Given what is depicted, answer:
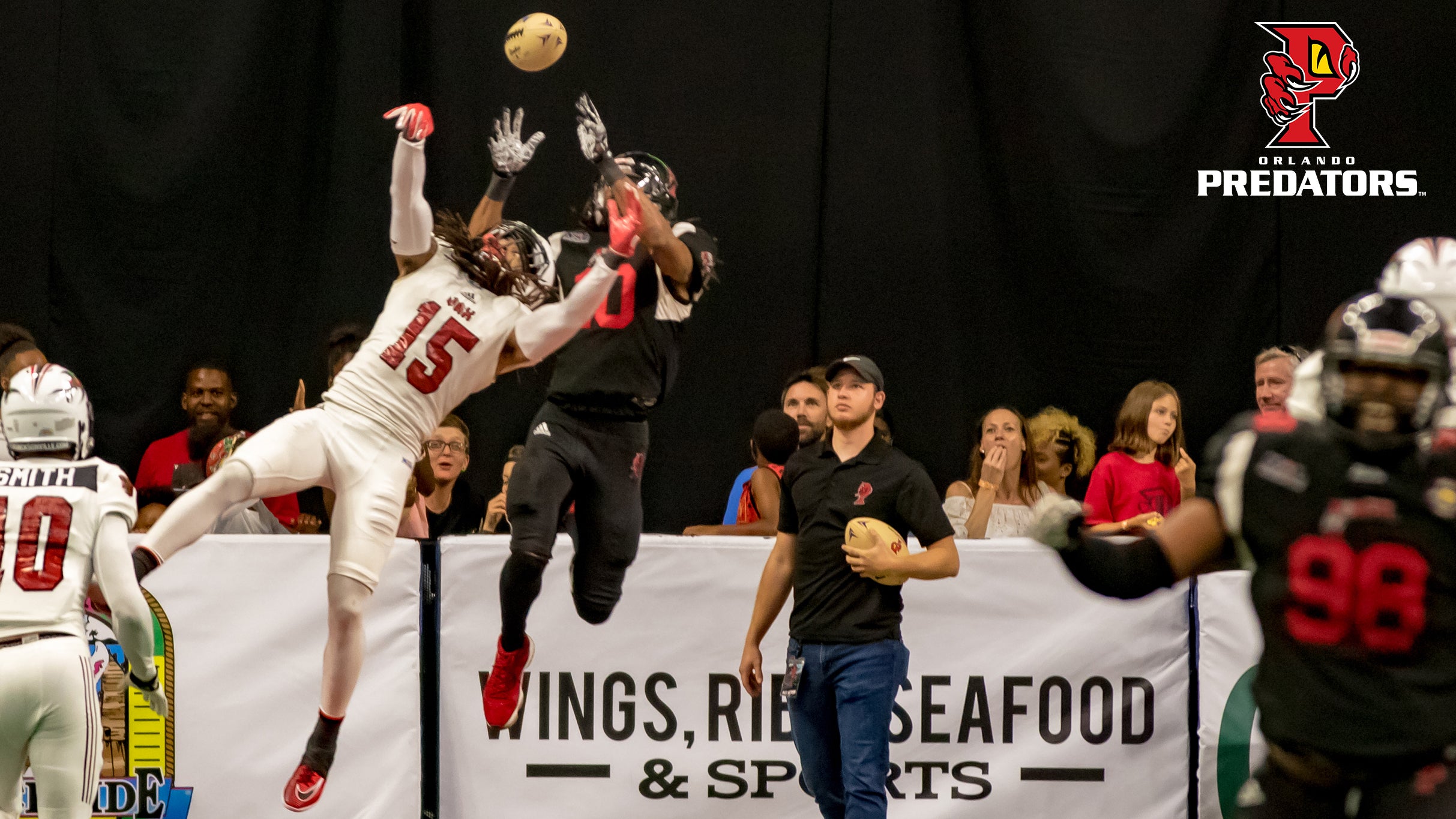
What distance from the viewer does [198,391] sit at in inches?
323

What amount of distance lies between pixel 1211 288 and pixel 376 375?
566 cm

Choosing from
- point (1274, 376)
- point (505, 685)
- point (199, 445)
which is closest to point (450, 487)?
point (199, 445)

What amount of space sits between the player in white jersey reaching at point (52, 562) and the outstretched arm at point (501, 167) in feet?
5.26

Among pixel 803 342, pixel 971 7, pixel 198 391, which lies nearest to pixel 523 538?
pixel 198 391

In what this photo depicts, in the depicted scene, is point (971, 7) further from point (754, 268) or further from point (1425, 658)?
point (1425, 658)

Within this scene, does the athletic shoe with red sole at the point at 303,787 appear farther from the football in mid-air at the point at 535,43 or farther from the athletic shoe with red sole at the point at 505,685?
the football in mid-air at the point at 535,43

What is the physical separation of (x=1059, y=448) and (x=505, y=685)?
3.35m

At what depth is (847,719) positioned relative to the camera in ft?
22.0

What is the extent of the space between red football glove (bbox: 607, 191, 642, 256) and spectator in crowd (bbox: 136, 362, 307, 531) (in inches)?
127

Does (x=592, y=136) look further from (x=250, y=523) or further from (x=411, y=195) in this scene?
(x=250, y=523)

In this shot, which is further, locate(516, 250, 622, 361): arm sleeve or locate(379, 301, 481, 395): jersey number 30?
locate(379, 301, 481, 395): jersey number 30

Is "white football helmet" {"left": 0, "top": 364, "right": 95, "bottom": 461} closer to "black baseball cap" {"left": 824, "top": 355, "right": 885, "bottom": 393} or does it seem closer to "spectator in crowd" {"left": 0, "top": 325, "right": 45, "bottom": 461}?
"spectator in crowd" {"left": 0, "top": 325, "right": 45, "bottom": 461}

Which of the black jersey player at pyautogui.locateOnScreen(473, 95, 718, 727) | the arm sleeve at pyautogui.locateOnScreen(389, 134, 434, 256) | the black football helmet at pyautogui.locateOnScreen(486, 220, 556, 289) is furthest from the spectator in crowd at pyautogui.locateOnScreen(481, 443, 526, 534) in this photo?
the arm sleeve at pyautogui.locateOnScreen(389, 134, 434, 256)

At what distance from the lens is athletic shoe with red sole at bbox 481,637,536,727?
6.80m
